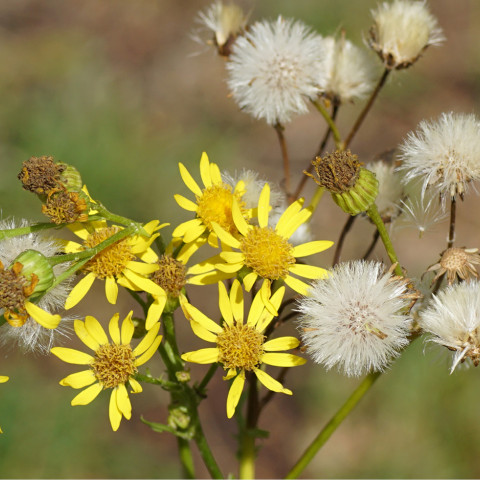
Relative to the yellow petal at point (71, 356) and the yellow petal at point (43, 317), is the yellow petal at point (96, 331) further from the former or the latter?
the yellow petal at point (43, 317)

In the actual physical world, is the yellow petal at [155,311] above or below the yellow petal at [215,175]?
below

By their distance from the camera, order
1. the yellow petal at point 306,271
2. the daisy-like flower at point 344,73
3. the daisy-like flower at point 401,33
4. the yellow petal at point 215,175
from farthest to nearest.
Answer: the daisy-like flower at point 344,73 → the daisy-like flower at point 401,33 → the yellow petal at point 215,175 → the yellow petal at point 306,271

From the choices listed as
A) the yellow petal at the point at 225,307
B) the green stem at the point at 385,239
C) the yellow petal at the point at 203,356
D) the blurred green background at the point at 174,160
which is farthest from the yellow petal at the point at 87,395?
the blurred green background at the point at 174,160

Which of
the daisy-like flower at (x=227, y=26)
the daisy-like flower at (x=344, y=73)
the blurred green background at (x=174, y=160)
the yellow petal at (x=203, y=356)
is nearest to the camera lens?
the yellow petal at (x=203, y=356)

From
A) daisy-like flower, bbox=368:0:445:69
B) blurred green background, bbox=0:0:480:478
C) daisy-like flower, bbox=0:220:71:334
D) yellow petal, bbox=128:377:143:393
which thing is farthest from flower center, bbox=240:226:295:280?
blurred green background, bbox=0:0:480:478

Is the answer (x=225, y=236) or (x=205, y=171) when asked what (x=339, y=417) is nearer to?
(x=225, y=236)

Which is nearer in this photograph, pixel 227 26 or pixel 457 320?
pixel 457 320

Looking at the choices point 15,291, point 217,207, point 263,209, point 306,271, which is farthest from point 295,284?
point 15,291
